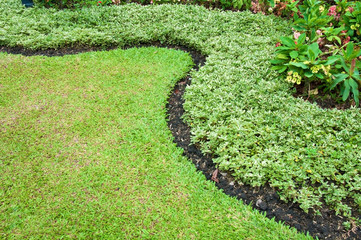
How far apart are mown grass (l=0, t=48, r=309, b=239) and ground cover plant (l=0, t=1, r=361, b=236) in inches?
20.3

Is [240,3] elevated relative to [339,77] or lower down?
elevated

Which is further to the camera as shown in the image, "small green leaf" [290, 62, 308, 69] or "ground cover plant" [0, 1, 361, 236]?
"small green leaf" [290, 62, 308, 69]

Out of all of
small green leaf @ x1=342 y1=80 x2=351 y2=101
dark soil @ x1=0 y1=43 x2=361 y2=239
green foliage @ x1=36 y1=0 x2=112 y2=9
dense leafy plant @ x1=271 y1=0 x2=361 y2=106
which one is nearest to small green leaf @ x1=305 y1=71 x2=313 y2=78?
dense leafy plant @ x1=271 y1=0 x2=361 y2=106

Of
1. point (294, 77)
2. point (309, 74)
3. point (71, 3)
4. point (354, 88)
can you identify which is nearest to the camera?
point (354, 88)

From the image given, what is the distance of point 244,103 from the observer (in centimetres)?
401

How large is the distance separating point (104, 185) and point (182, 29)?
4.09 metres

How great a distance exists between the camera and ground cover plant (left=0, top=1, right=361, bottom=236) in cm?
309

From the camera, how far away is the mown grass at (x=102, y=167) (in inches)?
110

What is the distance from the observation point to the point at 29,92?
183 inches

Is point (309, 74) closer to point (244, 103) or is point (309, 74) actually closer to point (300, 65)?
point (300, 65)

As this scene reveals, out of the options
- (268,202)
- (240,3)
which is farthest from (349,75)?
(240,3)

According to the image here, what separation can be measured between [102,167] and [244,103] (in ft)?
7.42

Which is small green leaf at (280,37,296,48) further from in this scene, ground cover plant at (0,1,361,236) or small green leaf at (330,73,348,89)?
small green leaf at (330,73,348,89)

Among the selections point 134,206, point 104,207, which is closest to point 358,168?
point 134,206
